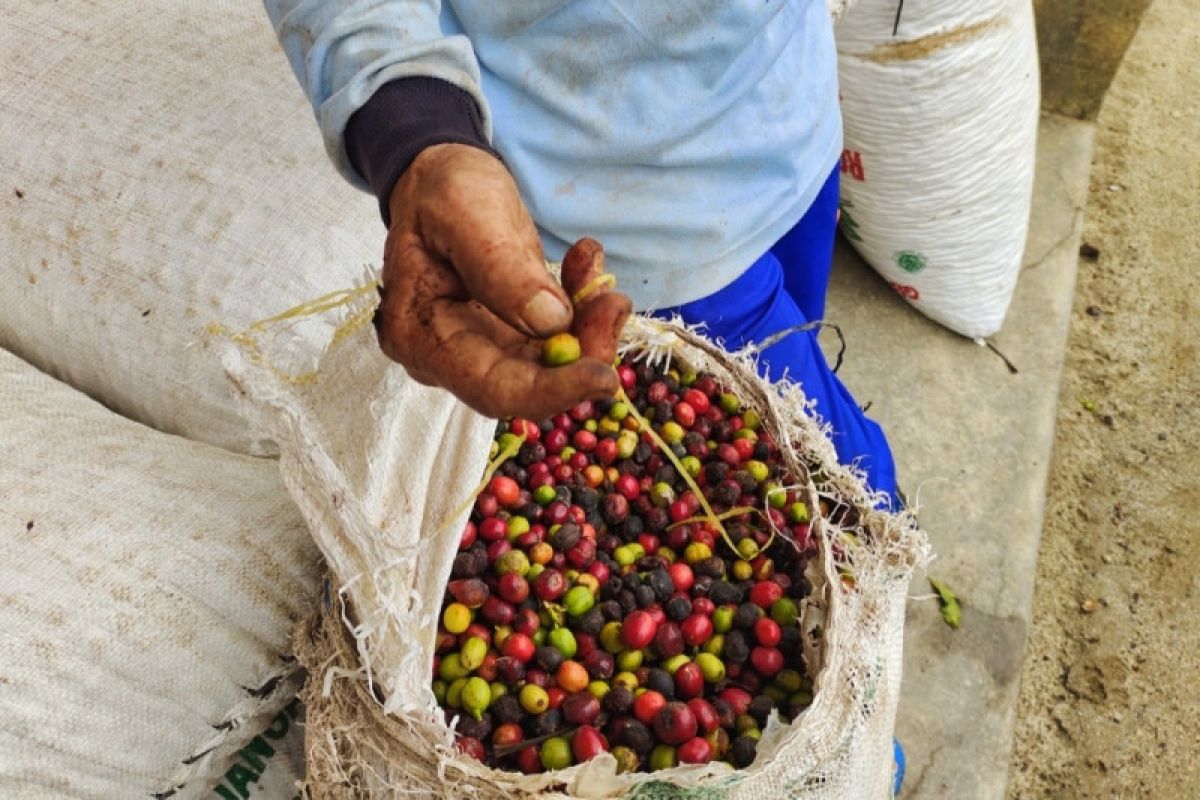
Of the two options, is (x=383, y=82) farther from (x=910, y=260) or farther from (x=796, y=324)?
(x=910, y=260)

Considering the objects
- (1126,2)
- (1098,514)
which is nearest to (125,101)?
(1098,514)

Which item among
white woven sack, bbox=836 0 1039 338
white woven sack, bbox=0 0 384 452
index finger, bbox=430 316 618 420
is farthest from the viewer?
white woven sack, bbox=836 0 1039 338

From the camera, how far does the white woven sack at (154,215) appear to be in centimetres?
176

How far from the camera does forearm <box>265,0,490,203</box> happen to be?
1.12 metres

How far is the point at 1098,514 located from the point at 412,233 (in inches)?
96.0

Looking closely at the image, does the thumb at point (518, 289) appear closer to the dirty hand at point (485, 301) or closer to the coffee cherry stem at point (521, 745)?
the dirty hand at point (485, 301)

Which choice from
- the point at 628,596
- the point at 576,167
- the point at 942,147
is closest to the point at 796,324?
the point at 576,167

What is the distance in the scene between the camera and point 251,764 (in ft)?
5.27

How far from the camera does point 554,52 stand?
4.82ft

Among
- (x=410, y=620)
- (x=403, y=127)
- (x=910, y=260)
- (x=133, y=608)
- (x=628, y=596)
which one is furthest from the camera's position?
(x=910, y=260)

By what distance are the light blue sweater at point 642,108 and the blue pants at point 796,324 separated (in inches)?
4.7

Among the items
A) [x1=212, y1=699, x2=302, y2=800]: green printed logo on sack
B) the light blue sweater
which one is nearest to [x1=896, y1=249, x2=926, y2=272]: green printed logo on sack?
the light blue sweater

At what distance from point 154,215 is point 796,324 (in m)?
1.29

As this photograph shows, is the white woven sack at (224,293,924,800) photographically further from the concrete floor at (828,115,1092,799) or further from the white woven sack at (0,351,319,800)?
the concrete floor at (828,115,1092,799)
